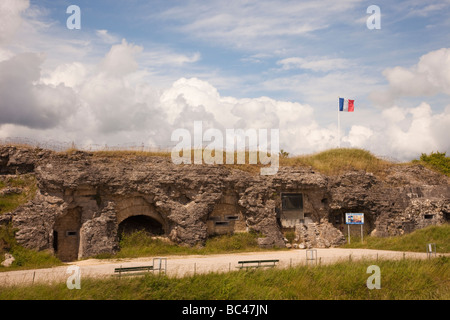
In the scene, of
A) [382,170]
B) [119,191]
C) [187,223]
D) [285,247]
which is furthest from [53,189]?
[382,170]

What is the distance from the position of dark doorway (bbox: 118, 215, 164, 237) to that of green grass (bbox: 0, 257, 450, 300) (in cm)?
1117

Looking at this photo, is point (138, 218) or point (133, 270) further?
point (138, 218)

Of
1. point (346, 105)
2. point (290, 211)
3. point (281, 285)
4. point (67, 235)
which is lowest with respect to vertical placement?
point (281, 285)

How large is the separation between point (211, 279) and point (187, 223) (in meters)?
9.86

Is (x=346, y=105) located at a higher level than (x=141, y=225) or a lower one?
higher

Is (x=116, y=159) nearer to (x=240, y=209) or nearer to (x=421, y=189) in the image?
(x=240, y=209)

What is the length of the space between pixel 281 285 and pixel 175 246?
402 inches

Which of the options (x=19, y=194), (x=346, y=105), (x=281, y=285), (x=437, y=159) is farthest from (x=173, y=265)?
(x=437, y=159)

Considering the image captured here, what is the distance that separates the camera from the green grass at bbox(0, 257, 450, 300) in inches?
571

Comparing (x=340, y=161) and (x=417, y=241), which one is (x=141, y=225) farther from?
(x=417, y=241)

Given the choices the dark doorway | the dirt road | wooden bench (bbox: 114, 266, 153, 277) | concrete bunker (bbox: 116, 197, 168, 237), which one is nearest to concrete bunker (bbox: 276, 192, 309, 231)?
the dirt road

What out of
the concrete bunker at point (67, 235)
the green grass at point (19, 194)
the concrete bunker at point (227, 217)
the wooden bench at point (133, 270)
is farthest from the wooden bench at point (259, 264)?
the green grass at point (19, 194)

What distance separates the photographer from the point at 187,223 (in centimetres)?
2605

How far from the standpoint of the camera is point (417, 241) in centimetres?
2611
